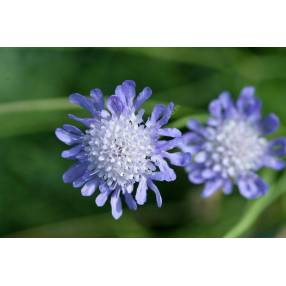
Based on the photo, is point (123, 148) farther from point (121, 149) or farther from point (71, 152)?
point (71, 152)

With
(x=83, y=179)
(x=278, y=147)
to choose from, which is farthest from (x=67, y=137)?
(x=278, y=147)

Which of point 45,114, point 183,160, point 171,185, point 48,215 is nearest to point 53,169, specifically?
point 48,215

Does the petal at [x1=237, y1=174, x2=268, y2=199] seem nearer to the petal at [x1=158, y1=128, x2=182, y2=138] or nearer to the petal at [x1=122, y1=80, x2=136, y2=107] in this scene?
the petal at [x1=158, y1=128, x2=182, y2=138]

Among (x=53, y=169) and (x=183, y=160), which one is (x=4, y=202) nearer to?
(x=53, y=169)

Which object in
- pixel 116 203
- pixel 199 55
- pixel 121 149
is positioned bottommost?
pixel 116 203

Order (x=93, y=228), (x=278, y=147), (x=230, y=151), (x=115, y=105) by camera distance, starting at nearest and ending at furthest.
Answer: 1. (x=115, y=105)
2. (x=230, y=151)
3. (x=278, y=147)
4. (x=93, y=228)

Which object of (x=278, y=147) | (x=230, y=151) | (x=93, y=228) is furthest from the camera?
(x=93, y=228)

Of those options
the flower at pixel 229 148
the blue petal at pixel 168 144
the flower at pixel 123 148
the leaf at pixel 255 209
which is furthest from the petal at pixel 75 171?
the leaf at pixel 255 209
